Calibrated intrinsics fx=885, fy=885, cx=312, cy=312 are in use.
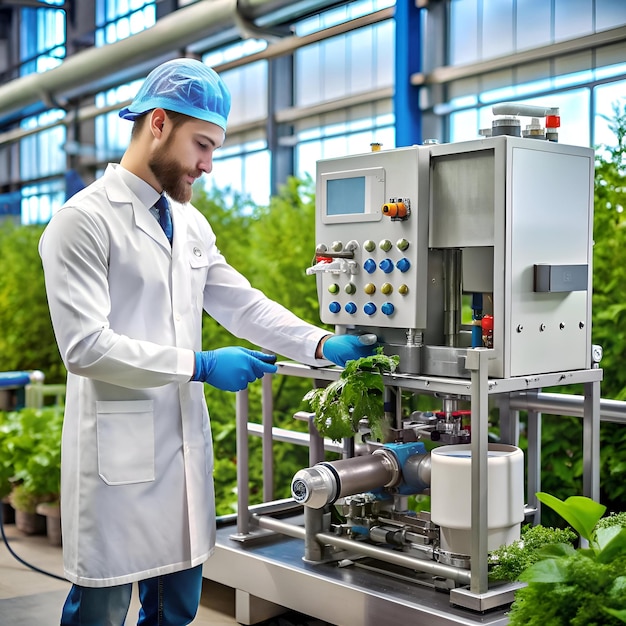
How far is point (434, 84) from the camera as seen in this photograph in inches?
157

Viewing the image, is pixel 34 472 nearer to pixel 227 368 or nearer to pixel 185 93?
pixel 227 368

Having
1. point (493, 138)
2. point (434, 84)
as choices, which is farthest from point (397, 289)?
point (434, 84)

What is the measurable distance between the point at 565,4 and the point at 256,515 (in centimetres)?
244

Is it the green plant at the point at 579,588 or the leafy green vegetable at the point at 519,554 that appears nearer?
the green plant at the point at 579,588

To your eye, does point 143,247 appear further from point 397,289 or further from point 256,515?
point 256,515

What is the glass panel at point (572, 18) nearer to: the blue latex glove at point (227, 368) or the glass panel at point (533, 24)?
the glass panel at point (533, 24)

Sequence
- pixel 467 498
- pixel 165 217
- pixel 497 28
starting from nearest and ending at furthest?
pixel 467 498, pixel 165 217, pixel 497 28

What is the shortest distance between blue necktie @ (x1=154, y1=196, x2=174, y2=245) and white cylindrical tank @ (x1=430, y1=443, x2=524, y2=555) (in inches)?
36.0

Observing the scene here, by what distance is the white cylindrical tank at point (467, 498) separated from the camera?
227 centimetres

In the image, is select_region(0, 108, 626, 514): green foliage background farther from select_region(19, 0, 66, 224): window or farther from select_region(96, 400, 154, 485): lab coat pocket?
select_region(96, 400, 154, 485): lab coat pocket

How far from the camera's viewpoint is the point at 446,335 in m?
2.49

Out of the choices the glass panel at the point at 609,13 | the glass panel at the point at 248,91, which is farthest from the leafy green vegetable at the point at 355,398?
the glass panel at the point at 248,91

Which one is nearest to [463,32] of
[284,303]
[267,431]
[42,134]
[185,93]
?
[284,303]

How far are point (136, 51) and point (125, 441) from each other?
3368 millimetres
